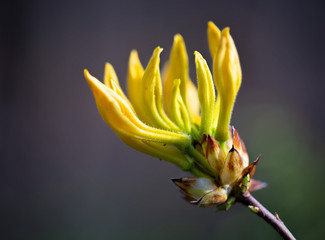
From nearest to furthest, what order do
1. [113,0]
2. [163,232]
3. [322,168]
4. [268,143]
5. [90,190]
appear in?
[322,168], [268,143], [163,232], [90,190], [113,0]

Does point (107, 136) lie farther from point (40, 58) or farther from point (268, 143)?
point (268, 143)

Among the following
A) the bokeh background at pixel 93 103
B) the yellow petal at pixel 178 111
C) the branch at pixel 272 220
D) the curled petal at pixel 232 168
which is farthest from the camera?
the bokeh background at pixel 93 103

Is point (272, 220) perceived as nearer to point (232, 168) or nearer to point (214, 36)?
point (232, 168)

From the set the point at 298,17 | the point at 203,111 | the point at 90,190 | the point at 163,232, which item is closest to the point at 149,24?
the point at 298,17

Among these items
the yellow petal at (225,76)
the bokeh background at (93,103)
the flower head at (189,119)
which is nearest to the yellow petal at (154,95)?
the flower head at (189,119)

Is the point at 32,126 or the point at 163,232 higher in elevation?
the point at 32,126

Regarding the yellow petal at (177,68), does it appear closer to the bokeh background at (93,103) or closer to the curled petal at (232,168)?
the curled petal at (232,168)

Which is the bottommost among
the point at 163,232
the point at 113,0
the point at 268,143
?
the point at 163,232

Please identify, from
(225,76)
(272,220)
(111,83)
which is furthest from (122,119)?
(272,220)
